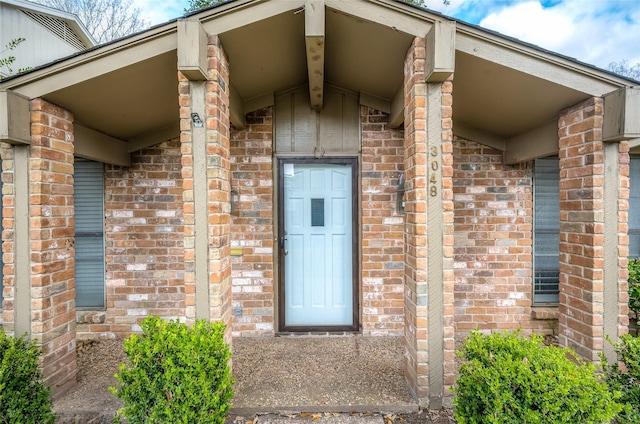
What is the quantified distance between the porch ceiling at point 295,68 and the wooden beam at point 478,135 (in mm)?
316

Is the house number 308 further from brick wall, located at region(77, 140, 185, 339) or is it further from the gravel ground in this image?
brick wall, located at region(77, 140, 185, 339)

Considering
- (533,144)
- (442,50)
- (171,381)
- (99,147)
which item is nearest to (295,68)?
(442,50)

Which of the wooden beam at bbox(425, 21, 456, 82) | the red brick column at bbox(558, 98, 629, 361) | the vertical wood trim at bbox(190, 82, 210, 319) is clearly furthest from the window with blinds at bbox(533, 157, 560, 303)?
the vertical wood trim at bbox(190, 82, 210, 319)

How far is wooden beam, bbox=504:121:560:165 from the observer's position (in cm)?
286

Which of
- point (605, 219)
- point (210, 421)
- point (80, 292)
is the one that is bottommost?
point (210, 421)

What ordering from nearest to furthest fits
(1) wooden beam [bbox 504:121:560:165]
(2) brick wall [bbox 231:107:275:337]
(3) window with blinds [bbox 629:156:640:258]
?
1. (1) wooden beam [bbox 504:121:560:165]
2. (2) brick wall [bbox 231:107:275:337]
3. (3) window with blinds [bbox 629:156:640:258]

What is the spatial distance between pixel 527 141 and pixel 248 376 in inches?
131

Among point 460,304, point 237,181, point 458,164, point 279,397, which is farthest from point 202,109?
point 460,304

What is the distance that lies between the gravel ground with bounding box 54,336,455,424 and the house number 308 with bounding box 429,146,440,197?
1489 millimetres

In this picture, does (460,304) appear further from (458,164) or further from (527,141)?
(527,141)

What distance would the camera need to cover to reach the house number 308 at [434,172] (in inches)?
89.4

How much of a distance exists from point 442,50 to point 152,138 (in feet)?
9.56

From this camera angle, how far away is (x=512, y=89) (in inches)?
101

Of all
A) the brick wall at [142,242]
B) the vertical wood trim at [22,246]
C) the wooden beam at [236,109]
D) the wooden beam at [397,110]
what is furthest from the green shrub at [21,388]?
the wooden beam at [397,110]
